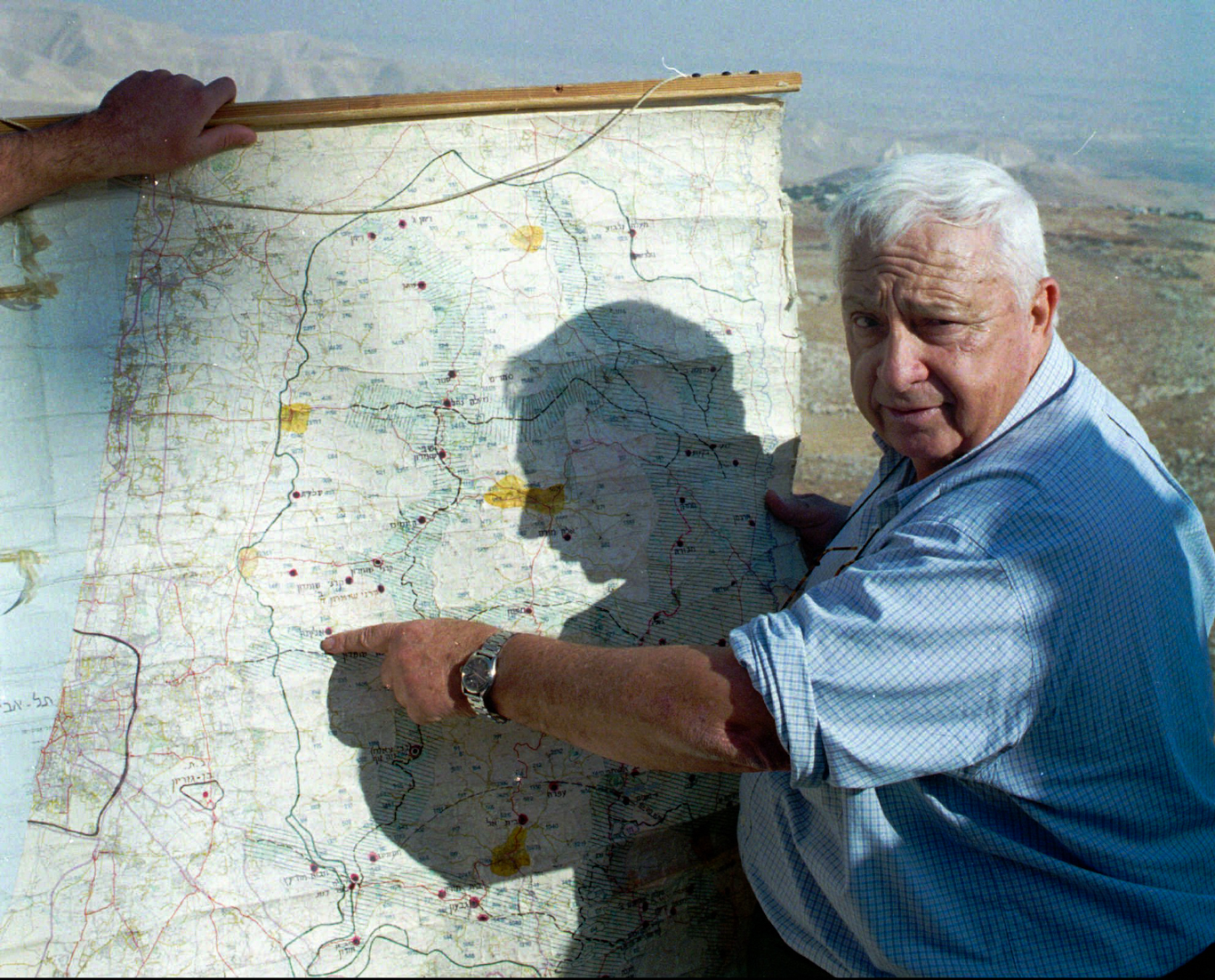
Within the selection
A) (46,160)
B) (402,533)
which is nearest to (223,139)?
(46,160)

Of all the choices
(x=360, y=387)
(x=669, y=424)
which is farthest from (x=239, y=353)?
(x=669, y=424)

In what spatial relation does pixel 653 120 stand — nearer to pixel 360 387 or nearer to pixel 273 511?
pixel 360 387

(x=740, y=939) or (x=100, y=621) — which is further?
(x=740, y=939)

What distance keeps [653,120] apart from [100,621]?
1.45 meters

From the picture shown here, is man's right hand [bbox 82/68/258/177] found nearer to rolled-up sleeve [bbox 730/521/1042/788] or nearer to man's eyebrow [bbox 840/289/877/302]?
man's eyebrow [bbox 840/289/877/302]

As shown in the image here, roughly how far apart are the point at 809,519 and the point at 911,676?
2.68ft

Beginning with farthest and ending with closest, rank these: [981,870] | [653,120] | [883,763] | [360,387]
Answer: [653,120] → [360,387] → [981,870] → [883,763]

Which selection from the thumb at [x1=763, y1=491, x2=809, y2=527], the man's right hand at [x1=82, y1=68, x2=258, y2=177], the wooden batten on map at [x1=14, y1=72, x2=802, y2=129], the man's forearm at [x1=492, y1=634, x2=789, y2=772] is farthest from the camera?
the thumb at [x1=763, y1=491, x2=809, y2=527]

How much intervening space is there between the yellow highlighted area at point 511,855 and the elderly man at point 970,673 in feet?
1.34

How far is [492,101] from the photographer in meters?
1.80

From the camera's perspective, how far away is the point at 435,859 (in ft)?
5.82

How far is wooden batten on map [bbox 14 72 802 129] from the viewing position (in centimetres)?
173

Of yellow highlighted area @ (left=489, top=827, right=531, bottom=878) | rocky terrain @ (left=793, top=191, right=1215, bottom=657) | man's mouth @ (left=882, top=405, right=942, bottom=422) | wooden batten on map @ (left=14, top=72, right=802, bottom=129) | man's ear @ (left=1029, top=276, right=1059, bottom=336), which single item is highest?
wooden batten on map @ (left=14, top=72, right=802, bottom=129)

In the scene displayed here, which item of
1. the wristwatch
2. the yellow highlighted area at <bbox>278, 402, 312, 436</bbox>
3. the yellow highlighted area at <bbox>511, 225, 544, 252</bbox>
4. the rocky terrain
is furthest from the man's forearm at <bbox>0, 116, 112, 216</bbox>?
the rocky terrain
